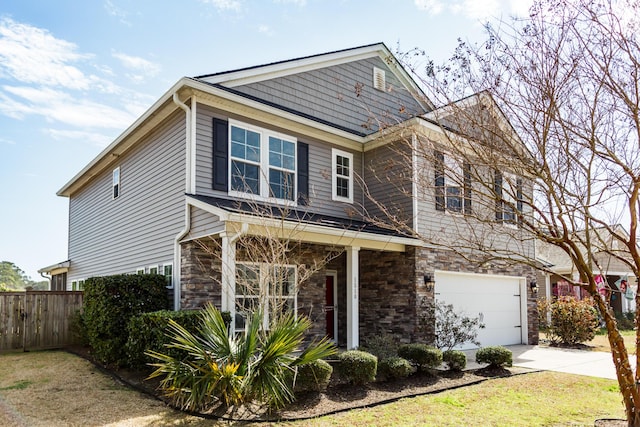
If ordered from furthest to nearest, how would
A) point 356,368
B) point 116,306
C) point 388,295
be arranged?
point 388,295 < point 116,306 < point 356,368

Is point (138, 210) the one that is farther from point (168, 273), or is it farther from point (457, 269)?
point (457, 269)

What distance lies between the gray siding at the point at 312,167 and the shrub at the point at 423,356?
10.3 ft

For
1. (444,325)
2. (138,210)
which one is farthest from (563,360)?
(138,210)

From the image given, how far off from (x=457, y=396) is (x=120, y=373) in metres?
6.07

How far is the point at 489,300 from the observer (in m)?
14.4

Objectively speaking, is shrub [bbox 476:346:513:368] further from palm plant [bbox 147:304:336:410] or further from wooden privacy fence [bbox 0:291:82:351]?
wooden privacy fence [bbox 0:291:82:351]

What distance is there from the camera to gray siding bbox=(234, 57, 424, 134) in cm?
1273

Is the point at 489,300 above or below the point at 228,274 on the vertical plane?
below

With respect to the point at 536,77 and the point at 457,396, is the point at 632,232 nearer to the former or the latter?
the point at 536,77

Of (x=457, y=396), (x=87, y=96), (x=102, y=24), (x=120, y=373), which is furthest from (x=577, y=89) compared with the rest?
(x=87, y=96)

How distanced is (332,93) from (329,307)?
6.09 meters

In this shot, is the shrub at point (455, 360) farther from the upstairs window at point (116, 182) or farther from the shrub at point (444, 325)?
the upstairs window at point (116, 182)

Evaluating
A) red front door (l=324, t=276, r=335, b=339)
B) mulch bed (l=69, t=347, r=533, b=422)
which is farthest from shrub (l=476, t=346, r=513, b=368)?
red front door (l=324, t=276, r=335, b=339)

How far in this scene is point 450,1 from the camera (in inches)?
241
